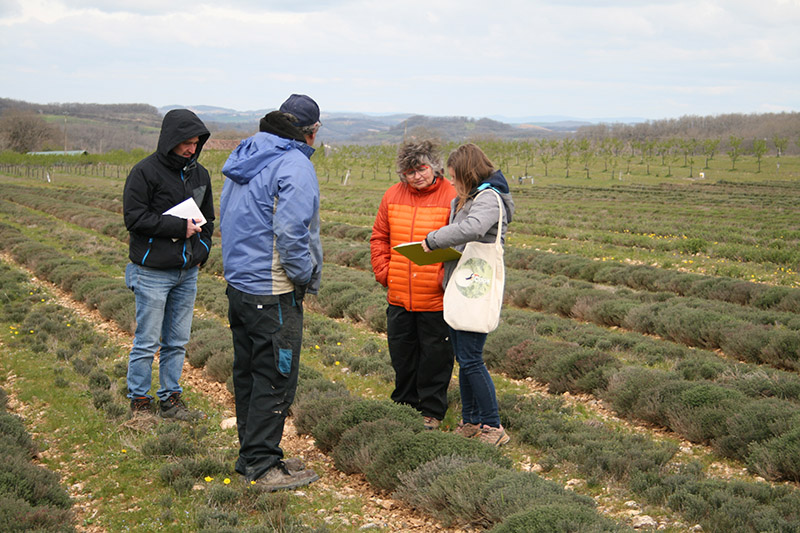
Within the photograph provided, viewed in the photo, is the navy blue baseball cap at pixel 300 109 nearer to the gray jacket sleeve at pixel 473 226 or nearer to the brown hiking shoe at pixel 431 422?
the gray jacket sleeve at pixel 473 226

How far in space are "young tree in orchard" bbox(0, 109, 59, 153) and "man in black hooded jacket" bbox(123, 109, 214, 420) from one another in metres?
136

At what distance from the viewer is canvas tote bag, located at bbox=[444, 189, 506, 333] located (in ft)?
15.6

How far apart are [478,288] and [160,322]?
2.66m

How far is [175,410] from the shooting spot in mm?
5754

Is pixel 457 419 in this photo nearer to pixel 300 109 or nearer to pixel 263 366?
pixel 263 366

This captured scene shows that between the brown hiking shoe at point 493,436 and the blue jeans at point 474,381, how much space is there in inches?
1.7

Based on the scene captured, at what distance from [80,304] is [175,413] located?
6752 mm

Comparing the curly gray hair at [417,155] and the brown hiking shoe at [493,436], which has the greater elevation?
the curly gray hair at [417,155]

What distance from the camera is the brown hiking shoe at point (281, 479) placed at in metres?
4.27

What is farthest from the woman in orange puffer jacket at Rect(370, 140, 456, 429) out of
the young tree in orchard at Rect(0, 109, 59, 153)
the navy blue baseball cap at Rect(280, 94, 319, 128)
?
the young tree in orchard at Rect(0, 109, 59, 153)

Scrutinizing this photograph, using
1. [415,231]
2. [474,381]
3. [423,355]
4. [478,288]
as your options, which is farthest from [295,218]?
[423,355]

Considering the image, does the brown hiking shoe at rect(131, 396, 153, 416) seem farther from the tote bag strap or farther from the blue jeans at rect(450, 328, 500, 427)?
the tote bag strap

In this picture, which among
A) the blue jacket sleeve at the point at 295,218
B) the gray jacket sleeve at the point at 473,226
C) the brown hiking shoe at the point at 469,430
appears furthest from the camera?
the brown hiking shoe at the point at 469,430

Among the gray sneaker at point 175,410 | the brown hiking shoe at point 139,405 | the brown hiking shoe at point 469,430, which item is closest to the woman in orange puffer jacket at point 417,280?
the brown hiking shoe at point 469,430
